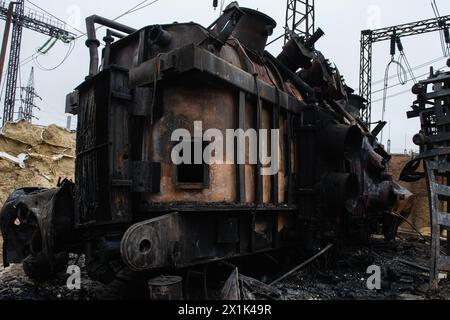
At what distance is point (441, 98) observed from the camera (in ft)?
22.6

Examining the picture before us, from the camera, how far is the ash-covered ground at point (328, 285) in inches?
231

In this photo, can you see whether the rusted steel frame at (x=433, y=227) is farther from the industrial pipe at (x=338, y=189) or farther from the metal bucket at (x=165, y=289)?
the metal bucket at (x=165, y=289)

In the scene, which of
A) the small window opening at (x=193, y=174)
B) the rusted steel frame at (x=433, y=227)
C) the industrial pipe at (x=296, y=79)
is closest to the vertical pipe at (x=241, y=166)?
the small window opening at (x=193, y=174)

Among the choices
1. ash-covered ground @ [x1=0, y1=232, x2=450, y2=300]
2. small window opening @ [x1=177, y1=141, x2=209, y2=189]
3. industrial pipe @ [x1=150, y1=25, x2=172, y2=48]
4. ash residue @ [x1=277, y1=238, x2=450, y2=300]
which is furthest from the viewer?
ash residue @ [x1=277, y1=238, x2=450, y2=300]

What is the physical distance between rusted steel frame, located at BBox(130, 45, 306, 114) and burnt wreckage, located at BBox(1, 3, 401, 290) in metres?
0.02

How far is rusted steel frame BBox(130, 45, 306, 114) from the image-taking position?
15.9ft

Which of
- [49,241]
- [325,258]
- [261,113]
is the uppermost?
[261,113]

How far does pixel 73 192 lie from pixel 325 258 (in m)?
5.05

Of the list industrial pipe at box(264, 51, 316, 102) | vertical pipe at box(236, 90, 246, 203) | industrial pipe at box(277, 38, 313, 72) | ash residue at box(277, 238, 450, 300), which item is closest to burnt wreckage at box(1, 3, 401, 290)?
vertical pipe at box(236, 90, 246, 203)

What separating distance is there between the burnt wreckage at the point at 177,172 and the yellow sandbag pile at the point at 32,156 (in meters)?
8.44

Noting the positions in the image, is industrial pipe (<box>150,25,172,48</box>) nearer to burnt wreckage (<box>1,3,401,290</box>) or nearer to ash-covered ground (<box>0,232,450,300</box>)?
burnt wreckage (<box>1,3,401,290</box>)
